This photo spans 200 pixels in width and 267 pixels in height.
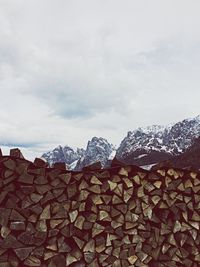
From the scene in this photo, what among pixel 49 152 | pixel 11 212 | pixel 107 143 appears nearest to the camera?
pixel 11 212

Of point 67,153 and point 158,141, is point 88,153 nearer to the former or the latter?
point 67,153

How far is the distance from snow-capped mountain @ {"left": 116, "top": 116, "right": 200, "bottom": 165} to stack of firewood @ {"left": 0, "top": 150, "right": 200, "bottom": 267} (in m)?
35.9

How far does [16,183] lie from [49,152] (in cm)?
11306

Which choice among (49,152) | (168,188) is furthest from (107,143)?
(168,188)

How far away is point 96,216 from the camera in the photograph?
6.02 metres

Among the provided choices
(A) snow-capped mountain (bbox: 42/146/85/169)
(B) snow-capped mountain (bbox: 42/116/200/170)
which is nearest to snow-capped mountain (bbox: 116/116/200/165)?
(B) snow-capped mountain (bbox: 42/116/200/170)

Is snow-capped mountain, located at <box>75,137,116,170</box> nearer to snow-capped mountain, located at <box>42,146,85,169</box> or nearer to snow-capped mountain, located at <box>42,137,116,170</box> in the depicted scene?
snow-capped mountain, located at <box>42,137,116,170</box>

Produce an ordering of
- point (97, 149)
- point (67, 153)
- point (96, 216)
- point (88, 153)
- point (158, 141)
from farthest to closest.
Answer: point (67, 153) → point (97, 149) → point (88, 153) → point (158, 141) → point (96, 216)

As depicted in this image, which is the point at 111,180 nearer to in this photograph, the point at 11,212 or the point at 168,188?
the point at 168,188

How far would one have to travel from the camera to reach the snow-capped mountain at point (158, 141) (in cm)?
4974

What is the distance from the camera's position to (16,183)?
18.6ft

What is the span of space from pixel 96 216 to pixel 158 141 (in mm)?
54898

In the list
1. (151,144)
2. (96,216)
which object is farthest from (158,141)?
(96,216)

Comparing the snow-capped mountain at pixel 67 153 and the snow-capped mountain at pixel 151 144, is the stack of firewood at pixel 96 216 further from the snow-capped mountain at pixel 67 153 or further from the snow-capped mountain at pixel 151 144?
the snow-capped mountain at pixel 67 153
